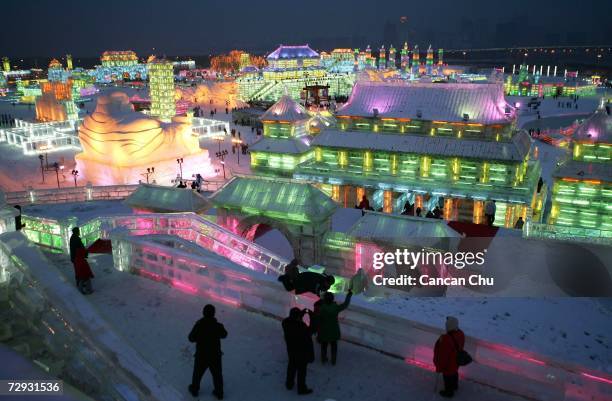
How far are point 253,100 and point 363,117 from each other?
5353 cm

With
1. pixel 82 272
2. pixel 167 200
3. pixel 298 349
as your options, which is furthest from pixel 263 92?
pixel 298 349

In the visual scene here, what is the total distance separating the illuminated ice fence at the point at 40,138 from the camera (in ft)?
121

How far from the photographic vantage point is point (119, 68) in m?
150

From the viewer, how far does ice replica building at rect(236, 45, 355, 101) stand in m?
80.2

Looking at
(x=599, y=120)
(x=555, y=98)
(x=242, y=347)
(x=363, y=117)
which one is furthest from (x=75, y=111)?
(x=555, y=98)

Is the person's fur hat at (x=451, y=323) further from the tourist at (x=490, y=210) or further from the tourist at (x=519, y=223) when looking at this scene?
the tourist at (x=519, y=223)

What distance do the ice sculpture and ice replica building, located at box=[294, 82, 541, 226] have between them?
31.6 feet

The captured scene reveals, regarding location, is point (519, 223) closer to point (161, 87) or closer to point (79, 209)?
point (79, 209)

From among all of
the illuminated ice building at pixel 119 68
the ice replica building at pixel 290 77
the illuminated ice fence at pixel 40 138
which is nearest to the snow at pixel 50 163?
the illuminated ice fence at pixel 40 138

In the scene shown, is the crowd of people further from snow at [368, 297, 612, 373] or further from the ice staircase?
the ice staircase

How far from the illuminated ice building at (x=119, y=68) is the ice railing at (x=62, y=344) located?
137071 millimetres

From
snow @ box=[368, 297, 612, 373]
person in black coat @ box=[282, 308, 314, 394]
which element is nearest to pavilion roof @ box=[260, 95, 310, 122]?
snow @ box=[368, 297, 612, 373]

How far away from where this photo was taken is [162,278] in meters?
9.74

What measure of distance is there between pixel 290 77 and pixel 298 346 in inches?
3200
